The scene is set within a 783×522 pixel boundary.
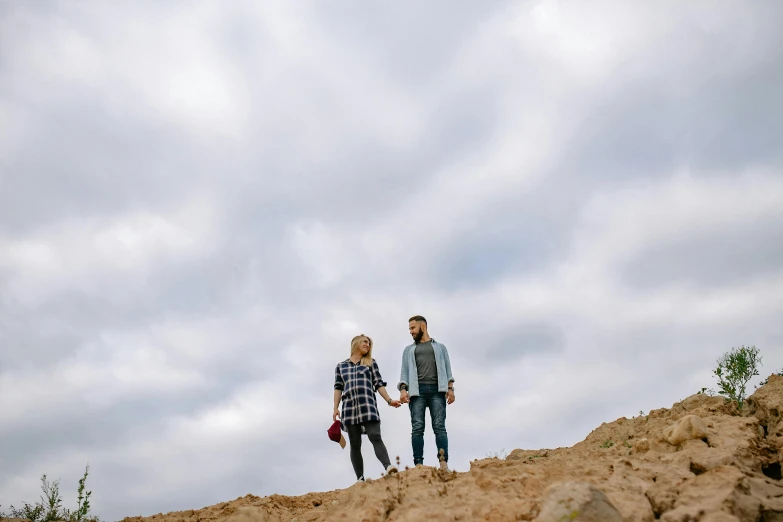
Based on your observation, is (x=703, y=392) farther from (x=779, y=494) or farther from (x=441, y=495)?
(x=441, y=495)

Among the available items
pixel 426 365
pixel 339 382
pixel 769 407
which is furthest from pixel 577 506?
pixel 769 407

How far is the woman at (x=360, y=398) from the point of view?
24.8ft

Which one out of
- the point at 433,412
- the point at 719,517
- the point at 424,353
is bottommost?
the point at 719,517

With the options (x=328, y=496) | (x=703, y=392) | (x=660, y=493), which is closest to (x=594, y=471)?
(x=660, y=493)

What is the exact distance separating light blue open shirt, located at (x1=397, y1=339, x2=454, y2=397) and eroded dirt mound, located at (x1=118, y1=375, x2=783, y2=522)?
1.44 meters

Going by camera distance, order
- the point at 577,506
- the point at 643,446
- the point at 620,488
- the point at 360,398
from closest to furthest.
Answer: the point at 577,506, the point at 620,488, the point at 643,446, the point at 360,398

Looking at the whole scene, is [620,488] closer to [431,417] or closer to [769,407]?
[431,417]

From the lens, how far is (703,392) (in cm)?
1170

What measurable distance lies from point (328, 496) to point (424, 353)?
10.8 ft

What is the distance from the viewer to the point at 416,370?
8102 mm

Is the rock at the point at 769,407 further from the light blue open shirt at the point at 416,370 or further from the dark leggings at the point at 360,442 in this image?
the dark leggings at the point at 360,442

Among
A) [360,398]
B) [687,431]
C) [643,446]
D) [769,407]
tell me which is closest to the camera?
[687,431]

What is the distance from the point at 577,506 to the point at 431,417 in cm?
381

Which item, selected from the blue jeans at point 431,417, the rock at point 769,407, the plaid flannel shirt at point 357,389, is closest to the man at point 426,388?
the blue jeans at point 431,417
